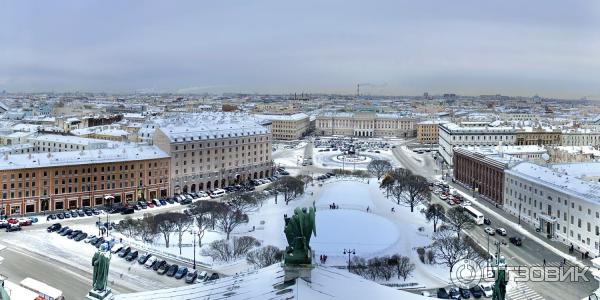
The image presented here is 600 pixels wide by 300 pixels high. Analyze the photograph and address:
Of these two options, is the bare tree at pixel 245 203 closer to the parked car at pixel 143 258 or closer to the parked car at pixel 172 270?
the parked car at pixel 143 258

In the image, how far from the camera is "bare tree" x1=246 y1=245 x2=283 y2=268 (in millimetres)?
43281

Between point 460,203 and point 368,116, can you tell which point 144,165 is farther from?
point 368,116

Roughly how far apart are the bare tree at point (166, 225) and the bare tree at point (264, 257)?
9.69 meters

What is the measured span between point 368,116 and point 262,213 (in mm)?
129277

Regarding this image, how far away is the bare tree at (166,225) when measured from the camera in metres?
51.4

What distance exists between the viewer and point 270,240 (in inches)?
2076

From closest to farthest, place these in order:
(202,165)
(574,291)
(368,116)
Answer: (574,291) → (202,165) → (368,116)

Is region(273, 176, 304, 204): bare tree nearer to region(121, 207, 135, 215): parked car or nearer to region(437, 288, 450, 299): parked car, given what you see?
region(121, 207, 135, 215): parked car

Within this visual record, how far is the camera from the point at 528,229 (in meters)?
59.5

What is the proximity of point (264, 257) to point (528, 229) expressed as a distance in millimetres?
32670

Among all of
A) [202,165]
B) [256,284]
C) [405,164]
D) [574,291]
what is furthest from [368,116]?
[256,284]

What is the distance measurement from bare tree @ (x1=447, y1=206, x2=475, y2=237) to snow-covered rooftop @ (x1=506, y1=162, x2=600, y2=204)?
32.0ft

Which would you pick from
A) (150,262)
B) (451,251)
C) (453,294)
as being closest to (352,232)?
(451,251)

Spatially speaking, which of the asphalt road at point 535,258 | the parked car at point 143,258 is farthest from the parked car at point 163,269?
the asphalt road at point 535,258
